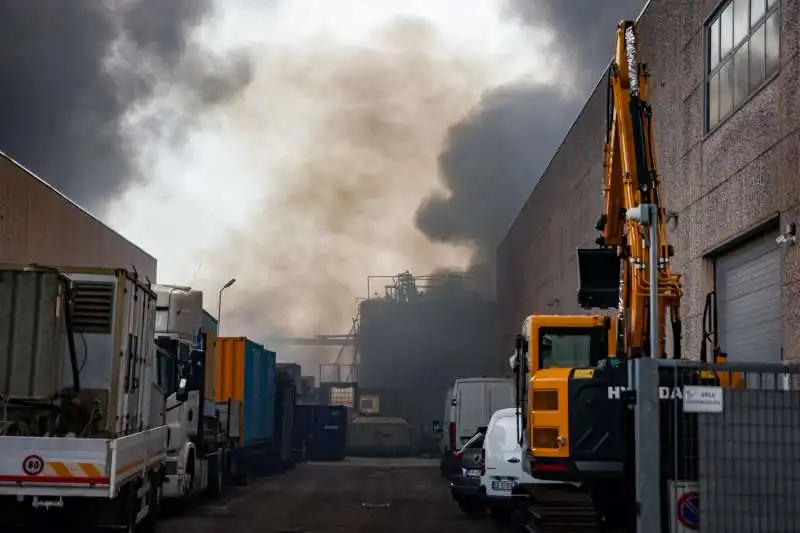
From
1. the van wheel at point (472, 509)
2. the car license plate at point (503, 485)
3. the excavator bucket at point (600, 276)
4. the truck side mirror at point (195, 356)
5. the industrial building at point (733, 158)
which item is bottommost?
the van wheel at point (472, 509)

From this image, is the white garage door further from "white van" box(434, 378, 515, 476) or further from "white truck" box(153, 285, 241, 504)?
"white van" box(434, 378, 515, 476)

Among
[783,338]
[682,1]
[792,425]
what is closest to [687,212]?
[682,1]

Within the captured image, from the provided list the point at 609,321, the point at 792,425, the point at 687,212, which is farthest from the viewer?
the point at 687,212

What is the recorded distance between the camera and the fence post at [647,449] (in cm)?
714

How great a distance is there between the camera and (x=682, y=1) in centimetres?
2219

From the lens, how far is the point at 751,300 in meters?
18.3

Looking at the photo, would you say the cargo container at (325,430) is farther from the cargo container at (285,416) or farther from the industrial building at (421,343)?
the industrial building at (421,343)

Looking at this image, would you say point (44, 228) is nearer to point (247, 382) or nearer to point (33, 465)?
point (247, 382)

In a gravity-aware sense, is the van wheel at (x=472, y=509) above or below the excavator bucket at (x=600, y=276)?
below

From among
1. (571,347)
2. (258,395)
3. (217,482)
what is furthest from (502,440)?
(258,395)

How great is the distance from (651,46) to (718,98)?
17.2 ft

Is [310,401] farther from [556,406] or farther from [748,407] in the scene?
[748,407]

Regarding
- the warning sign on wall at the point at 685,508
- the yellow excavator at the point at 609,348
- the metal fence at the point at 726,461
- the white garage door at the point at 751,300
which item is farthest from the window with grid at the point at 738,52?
the warning sign on wall at the point at 685,508

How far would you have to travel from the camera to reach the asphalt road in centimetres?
1686
